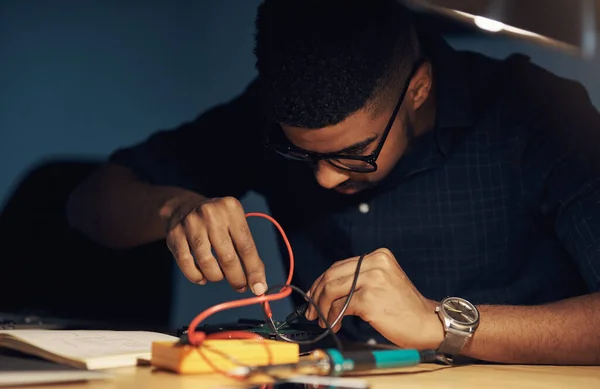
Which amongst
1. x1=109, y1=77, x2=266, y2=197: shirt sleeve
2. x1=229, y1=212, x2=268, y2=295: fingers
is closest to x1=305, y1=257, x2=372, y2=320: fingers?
x1=229, y1=212, x2=268, y2=295: fingers

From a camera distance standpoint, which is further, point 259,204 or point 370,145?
point 259,204

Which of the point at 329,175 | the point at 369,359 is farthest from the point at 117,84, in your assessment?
the point at 369,359

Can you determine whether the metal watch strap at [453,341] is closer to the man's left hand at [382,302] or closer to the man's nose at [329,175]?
the man's left hand at [382,302]

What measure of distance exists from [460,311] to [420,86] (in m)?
0.61

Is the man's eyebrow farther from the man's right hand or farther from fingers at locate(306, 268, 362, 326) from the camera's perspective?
fingers at locate(306, 268, 362, 326)

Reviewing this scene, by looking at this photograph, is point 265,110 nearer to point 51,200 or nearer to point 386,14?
point 386,14

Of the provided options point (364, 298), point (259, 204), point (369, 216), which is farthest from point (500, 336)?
point (259, 204)

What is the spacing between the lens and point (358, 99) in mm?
1340

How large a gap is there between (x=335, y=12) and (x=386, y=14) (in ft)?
0.48

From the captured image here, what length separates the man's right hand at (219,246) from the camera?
1.22 metres

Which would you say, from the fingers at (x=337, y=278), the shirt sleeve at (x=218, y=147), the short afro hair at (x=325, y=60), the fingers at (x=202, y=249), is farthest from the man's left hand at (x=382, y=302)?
the shirt sleeve at (x=218, y=147)

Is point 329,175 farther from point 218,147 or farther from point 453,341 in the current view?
point 218,147

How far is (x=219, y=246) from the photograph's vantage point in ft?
4.04

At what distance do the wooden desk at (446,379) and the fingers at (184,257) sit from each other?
367 mm
